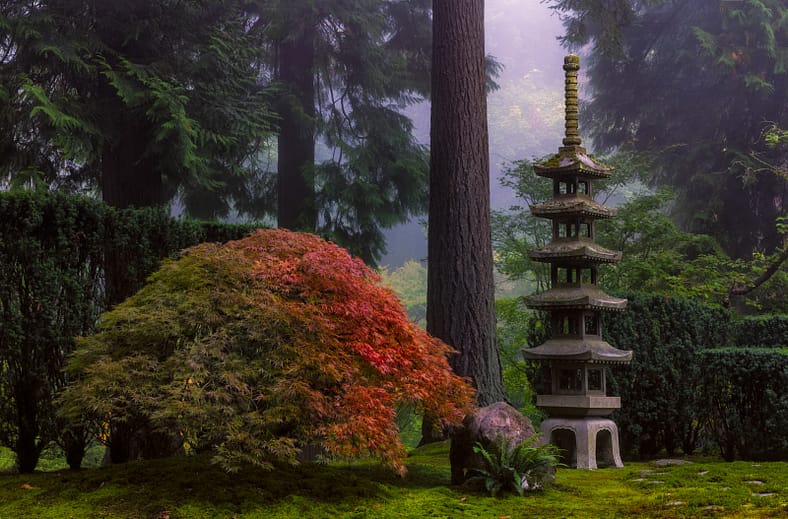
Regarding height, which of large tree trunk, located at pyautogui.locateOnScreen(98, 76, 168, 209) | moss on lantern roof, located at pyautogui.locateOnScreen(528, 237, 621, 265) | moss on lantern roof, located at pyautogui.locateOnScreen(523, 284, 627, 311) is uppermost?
large tree trunk, located at pyautogui.locateOnScreen(98, 76, 168, 209)

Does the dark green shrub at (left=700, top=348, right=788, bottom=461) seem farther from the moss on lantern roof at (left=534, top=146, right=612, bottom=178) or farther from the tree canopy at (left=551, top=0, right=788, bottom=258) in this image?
the tree canopy at (left=551, top=0, right=788, bottom=258)

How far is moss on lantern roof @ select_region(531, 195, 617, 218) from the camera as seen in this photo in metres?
8.93

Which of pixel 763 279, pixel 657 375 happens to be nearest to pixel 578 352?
pixel 657 375

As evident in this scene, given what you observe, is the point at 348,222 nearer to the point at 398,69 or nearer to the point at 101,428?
the point at 398,69

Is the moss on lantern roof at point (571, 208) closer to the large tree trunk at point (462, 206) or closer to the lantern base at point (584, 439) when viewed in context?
the large tree trunk at point (462, 206)

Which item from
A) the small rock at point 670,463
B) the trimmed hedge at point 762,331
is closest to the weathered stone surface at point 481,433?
the small rock at point 670,463

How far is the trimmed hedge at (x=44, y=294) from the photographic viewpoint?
21.1 ft

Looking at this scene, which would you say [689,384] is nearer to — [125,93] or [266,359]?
[266,359]

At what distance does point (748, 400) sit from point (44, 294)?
7.37m

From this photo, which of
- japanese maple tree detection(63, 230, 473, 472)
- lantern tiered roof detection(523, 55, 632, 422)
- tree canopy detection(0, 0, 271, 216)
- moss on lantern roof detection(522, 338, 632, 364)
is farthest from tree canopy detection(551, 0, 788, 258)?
japanese maple tree detection(63, 230, 473, 472)

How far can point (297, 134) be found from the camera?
1443cm

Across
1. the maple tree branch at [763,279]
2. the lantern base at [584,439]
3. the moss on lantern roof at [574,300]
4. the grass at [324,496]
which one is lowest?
the grass at [324,496]

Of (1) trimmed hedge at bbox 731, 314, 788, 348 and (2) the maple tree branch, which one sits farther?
(2) the maple tree branch

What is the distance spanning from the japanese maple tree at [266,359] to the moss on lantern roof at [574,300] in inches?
103
